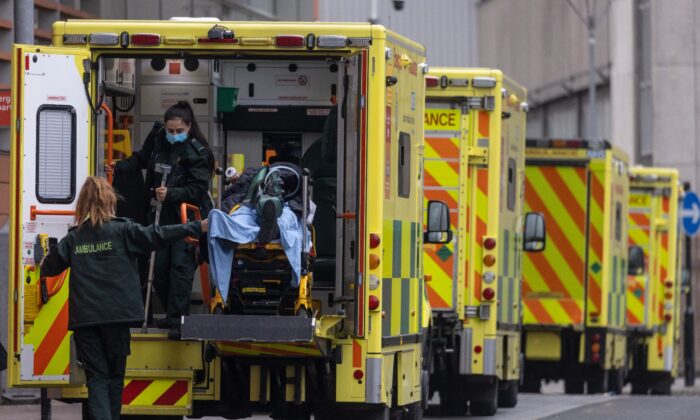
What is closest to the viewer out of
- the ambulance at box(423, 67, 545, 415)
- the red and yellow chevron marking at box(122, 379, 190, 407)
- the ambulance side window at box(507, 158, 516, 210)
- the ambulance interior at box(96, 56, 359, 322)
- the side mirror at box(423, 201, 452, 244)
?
the red and yellow chevron marking at box(122, 379, 190, 407)

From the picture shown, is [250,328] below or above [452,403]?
above

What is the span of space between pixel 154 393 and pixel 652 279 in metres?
15.9

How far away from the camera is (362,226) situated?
11.8m

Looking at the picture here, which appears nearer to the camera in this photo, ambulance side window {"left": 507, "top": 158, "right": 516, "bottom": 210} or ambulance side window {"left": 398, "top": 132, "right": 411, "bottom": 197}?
ambulance side window {"left": 398, "top": 132, "right": 411, "bottom": 197}

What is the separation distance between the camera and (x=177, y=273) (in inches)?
476

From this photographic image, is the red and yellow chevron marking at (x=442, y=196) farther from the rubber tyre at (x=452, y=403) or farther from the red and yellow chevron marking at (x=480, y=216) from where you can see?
the rubber tyre at (x=452, y=403)

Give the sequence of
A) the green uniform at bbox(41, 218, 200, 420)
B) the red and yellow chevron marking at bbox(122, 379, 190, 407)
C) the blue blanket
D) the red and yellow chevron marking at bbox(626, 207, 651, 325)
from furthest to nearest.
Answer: the red and yellow chevron marking at bbox(626, 207, 651, 325)
the red and yellow chevron marking at bbox(122, 379, 190, 407)
the blue blanket
the green uniform at bbox(41, 218, 200, 420)

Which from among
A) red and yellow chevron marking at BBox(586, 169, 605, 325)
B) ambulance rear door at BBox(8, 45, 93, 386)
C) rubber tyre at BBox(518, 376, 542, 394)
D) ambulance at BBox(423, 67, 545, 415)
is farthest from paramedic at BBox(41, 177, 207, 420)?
rubber tyre at BBox(518, 376, 542, 394)

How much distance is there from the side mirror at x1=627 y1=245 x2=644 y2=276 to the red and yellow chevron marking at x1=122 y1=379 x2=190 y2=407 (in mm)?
14475

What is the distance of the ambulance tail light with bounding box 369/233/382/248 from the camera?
11.8m

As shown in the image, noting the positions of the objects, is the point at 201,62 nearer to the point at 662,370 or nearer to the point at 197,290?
the point at 197,290

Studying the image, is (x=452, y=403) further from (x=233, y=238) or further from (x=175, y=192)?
(x=233, y=238)

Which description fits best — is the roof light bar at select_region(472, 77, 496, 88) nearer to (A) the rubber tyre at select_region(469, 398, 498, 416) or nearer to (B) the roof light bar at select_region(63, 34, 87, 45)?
(A) the rubber tyre at select_region(469, 398, 498, 416)

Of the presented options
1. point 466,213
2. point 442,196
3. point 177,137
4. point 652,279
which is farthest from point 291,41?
point 652,279
